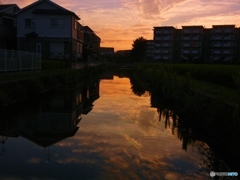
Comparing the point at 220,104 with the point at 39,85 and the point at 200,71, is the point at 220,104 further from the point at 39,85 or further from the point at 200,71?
the point at 200,71

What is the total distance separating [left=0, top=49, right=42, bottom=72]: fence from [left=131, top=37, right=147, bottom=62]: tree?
65.4 meters

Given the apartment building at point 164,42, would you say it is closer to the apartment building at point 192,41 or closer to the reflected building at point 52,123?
the apartment building at point 192,41

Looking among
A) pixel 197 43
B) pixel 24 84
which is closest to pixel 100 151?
pixel 24 84

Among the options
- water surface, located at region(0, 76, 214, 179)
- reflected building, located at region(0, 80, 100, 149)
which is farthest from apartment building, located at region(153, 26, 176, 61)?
water surface, located at region(0, 76, 214, 179)

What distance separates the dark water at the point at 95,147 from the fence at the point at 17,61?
18.6ft

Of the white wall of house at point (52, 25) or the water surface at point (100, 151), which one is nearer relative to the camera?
the water surface at point (100, 151)

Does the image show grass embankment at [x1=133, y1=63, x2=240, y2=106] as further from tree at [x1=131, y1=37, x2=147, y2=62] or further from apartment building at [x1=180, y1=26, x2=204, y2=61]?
apartment building at [x1=180, y1=26, x2=204, y2=61]

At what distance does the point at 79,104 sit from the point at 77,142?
728cm

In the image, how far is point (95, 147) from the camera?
7777 millimetres

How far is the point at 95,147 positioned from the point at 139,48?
82190mm

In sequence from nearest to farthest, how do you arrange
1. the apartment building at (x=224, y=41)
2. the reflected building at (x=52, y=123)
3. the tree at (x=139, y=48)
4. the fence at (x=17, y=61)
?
the reflected building at (x=52, y=123)
the fence at (x=17, y=61)
the tree at (x=139, y=48)
the apartment building at (x=224, y=41)

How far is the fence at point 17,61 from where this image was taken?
56.9 ft

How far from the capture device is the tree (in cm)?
8769

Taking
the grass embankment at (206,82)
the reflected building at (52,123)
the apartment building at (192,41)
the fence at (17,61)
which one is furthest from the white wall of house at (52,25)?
the apartment building at (192,41)
